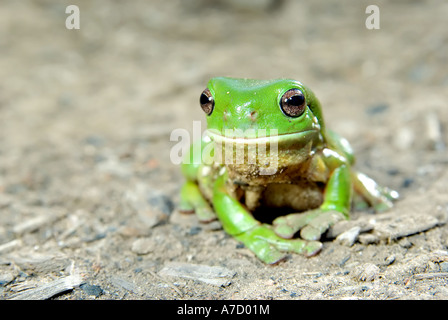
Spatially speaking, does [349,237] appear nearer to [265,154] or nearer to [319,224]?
[319,224]

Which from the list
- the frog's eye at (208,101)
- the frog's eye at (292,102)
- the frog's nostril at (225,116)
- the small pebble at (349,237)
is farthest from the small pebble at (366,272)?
the frog's eye at (208,101)

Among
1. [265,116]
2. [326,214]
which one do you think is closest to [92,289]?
[265,116]

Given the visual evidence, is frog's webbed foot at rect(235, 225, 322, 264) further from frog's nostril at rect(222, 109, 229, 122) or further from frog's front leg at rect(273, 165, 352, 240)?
frog's nostril at rect(222, 109, 229, 122)

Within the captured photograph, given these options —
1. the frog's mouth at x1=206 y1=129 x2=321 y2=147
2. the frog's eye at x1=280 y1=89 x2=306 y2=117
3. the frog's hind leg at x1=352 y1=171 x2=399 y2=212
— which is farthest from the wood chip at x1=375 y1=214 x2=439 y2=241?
the frog's eye at x1=280 y1=89 x2=306 y2=117

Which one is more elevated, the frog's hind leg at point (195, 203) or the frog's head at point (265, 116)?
the frog's head at point (265, 116)

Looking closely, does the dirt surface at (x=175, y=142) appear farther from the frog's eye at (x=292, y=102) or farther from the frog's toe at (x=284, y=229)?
the frog's eye at (x=292, y=102)

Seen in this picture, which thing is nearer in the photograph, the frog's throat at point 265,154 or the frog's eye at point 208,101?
the frog's throat at point 265,154

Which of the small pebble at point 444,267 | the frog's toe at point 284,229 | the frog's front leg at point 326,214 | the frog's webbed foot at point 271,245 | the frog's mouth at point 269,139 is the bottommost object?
the small pebble at point 444,267
